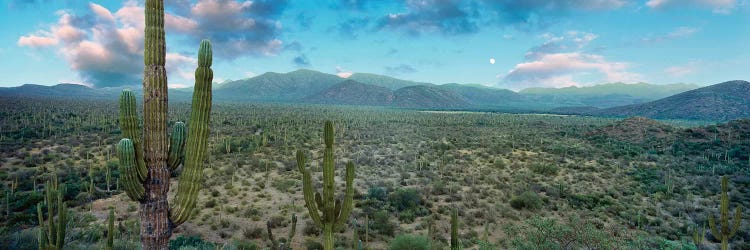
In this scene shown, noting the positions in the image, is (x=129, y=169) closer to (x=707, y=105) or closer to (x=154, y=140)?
(x=154, y=140)

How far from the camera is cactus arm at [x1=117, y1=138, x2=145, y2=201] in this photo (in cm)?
517

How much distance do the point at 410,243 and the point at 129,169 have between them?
8.67 metres

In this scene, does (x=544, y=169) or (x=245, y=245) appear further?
(x=544, y=169)

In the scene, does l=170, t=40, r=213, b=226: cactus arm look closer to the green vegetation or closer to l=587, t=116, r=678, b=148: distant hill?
the green vegetation


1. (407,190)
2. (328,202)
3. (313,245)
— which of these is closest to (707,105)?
(407,190)

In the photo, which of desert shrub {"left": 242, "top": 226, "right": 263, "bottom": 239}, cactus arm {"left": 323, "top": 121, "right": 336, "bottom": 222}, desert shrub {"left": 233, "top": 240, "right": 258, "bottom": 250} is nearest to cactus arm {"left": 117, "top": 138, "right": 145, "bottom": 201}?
cactus arm {"left": 323, "top": 121, "right": 336, "bottom": 222}

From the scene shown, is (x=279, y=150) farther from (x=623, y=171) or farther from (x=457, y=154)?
(x=623, y=171)

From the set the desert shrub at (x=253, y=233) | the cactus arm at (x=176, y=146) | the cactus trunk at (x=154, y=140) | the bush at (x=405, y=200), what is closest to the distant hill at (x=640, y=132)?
the bush at (x=405, y=200)

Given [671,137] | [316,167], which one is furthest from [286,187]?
[671,137]

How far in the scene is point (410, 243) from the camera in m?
11.7

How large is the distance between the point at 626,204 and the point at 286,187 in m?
17.7

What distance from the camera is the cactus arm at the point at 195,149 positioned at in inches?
230

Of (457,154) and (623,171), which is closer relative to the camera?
(623,171)

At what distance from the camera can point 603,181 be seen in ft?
74.6
